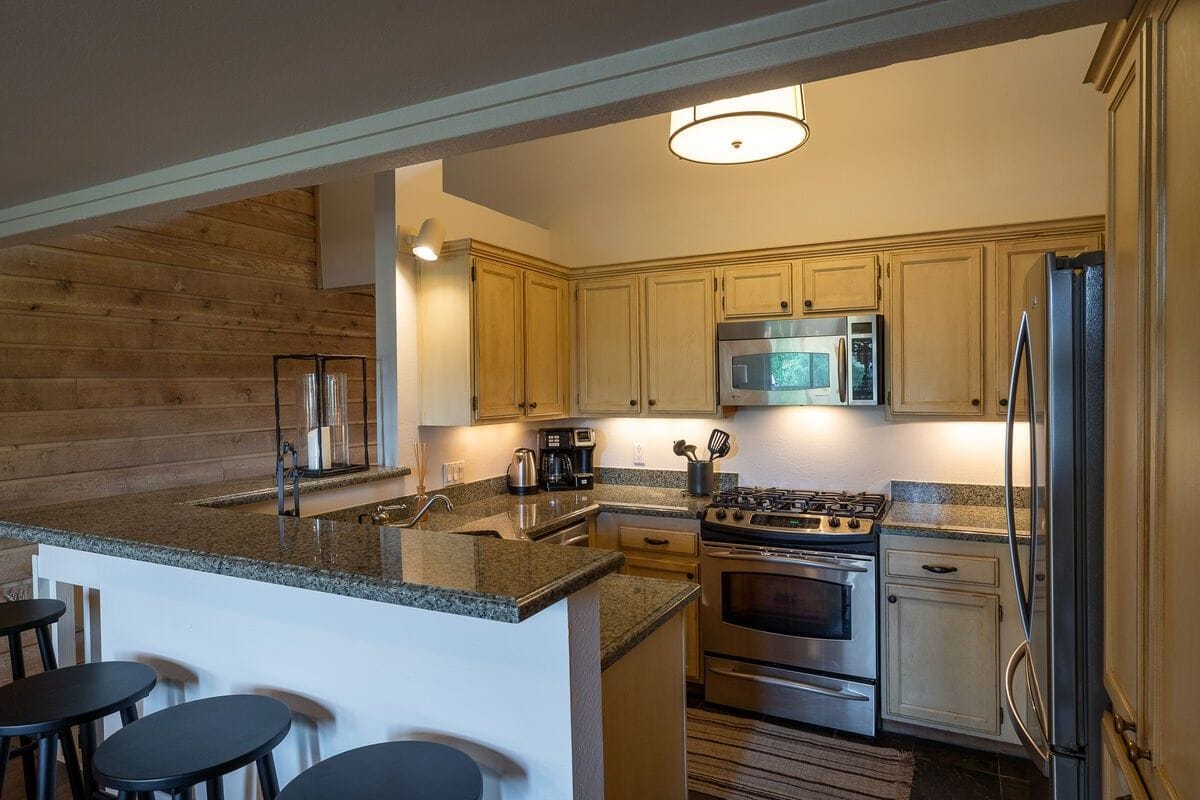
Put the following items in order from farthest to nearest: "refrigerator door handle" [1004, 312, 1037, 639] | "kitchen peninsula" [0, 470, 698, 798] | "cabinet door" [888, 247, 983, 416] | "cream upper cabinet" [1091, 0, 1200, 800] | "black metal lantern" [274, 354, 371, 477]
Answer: "cabinet door" [888, 247, 983, 416]
"black metal lantern" [274, 354, 371, 477]
"refrigerator door handle" [1004, 312, 1037, 639]
"kitchen peninsula" [0, 470, 698, 798]
"cream upper cabinet" [1091, 0, 1200, 800]

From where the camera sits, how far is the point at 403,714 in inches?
59.1

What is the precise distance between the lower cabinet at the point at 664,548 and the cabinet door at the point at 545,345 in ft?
2.31

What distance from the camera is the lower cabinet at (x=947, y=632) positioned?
9.32 feet

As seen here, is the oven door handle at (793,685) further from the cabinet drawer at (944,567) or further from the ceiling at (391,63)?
the ceiling at (391,63)

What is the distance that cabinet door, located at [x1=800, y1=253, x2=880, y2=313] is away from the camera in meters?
3.34

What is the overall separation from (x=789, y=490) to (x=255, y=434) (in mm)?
2834

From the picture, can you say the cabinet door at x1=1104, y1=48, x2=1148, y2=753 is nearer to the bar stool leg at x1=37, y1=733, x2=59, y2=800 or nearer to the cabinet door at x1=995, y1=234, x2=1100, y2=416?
the cabinet door at x1=995, y1=234, x2=1100, y2=416

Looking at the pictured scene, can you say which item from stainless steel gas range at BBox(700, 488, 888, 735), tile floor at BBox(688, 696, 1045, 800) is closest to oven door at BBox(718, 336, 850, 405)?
stainless steel gas range at BBox(700, 488, 888, 735)

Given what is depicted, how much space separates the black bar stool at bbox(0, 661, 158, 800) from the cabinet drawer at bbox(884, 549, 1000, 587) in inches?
105

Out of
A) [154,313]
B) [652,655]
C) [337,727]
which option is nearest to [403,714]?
[337,727]

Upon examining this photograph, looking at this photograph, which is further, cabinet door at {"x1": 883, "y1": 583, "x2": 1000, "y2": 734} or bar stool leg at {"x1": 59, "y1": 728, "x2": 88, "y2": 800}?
cabinet door at {"x1": 883, "y1": 583, "x2": 1000, "y2": 734}

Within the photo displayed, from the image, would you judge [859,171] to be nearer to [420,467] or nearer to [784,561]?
[784,561]

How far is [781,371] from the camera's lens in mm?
3457

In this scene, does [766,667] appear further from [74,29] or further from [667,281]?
[74,29]
